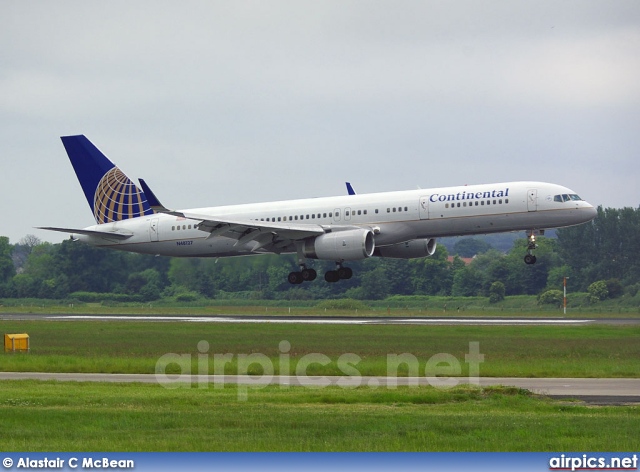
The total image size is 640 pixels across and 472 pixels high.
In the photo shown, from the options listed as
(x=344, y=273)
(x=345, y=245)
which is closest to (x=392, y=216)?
(x=345, y=245)

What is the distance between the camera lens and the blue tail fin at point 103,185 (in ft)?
221

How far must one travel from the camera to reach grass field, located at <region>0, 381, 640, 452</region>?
19.4 m

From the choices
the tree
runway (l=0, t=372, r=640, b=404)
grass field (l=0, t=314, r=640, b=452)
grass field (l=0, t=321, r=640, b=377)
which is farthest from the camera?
the tree

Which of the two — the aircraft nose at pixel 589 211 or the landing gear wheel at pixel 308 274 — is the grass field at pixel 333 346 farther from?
the landing gear wheel at pixel 308 274

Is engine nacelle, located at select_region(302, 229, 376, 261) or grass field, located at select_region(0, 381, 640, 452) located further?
engine nacelle, located at select_region(302, 229, 376, 261)

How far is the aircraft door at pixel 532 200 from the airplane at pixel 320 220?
0.16ft

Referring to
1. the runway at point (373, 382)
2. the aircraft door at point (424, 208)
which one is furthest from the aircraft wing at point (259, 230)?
the runway at point (373, 382)

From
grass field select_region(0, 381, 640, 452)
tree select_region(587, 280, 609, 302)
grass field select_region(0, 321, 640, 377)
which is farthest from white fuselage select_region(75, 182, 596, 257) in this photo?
grass field select_region(0, 381, 640, 452)

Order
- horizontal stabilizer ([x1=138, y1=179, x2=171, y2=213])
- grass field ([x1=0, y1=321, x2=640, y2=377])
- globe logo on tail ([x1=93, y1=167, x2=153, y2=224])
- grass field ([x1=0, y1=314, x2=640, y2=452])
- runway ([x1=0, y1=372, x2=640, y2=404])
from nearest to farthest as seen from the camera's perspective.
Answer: grass field ([x1=0, y1=314, x2=640, y2=452]) → runway ([x1=0, y1=372, x2=640, y2=404]) → grass field ([x1=0, y1=321, x2=640, y2=377]) → horizontal stabilizer ([x1=138, y1=179, x2=171, y2=213]) → globe logo on tail ([x1=93, y1=167, x2=153, y2=224])

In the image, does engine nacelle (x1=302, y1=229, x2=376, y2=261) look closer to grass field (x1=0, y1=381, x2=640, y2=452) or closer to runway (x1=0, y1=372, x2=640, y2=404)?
runway (x1=0, y1=372, x2=640, y2=404)

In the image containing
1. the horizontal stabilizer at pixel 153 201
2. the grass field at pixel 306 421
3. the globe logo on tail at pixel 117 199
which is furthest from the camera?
the globe logo on tail at pixel 117 199

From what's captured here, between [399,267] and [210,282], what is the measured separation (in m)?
21.5

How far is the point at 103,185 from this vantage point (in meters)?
69.1

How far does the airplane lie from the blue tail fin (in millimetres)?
61
